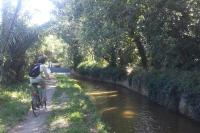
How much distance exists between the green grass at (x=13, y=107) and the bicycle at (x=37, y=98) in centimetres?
49

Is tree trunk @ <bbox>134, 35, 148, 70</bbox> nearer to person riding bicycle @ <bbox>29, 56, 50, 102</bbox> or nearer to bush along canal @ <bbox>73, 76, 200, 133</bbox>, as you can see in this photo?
bush along canal @ <bbox>73, 76, 200, 133</bbox>

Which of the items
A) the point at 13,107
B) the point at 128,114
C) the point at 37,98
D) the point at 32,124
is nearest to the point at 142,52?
the point at 128,114

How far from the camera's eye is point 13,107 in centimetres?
1717

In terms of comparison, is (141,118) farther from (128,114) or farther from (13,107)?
(13,107)

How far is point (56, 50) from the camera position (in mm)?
80875

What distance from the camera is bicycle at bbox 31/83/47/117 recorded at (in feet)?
52.0

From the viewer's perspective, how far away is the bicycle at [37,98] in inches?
624

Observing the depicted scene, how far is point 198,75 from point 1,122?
33.1ft

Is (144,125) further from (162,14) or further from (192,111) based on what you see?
(162,14)

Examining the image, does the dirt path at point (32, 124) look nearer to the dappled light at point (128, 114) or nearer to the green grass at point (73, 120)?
the green grass at point (73, 120)

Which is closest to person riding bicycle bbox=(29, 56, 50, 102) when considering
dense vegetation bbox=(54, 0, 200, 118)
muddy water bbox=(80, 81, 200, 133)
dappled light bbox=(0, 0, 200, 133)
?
dappled light bbox=(0, 0, 200, 133)

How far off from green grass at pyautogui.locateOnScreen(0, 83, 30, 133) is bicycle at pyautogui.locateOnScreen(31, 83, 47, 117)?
49 centimetres

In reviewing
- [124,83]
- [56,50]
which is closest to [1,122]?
[124,83]

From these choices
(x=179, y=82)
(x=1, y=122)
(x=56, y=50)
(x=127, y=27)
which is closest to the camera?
(x=1, y=122)
